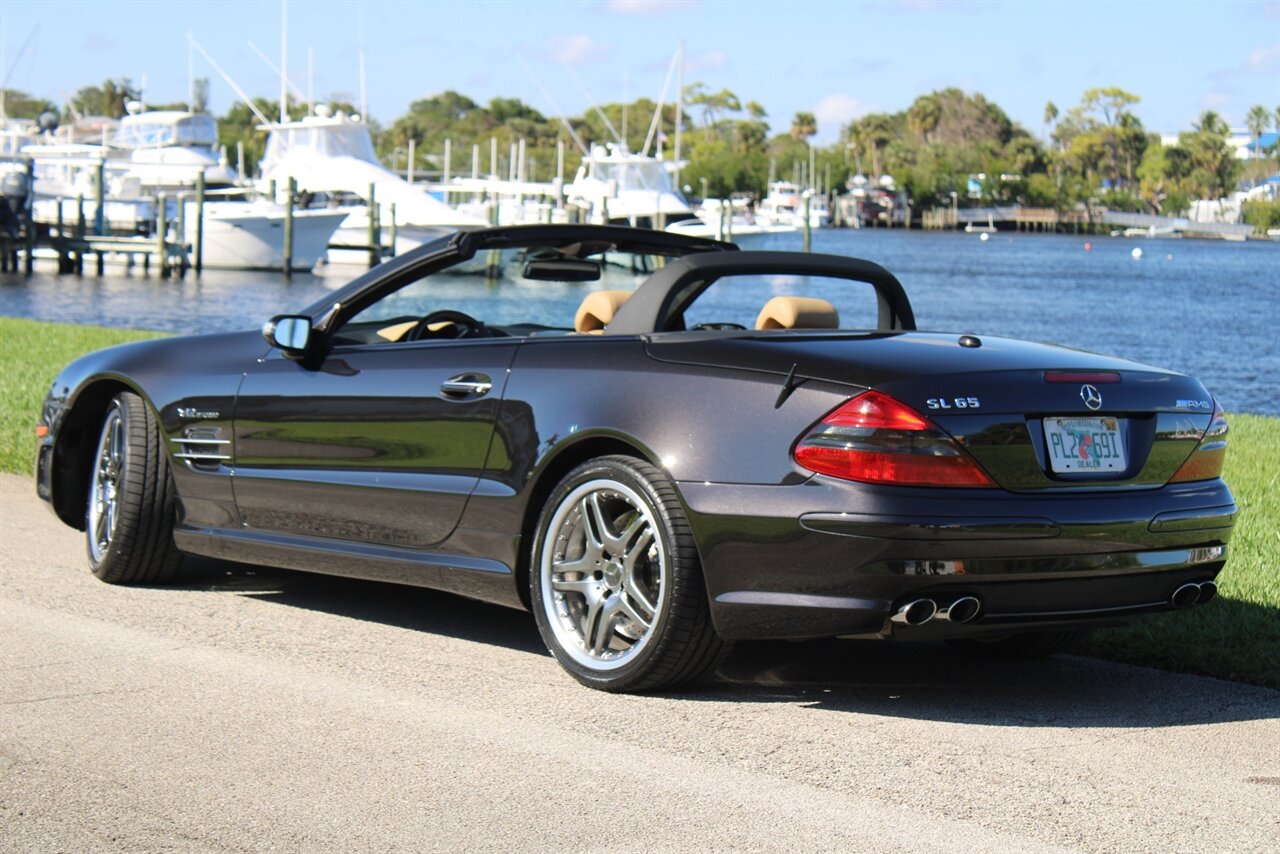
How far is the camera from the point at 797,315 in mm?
5793

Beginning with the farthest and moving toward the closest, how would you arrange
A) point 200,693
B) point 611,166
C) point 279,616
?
1. point 611,166
2. point 279,616
3. point 200,693

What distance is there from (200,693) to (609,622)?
3.94 ft

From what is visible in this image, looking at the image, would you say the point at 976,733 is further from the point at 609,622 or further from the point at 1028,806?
the point at 609,622

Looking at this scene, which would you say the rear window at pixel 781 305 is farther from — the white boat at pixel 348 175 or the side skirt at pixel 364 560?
the white boat at pixel 348 175

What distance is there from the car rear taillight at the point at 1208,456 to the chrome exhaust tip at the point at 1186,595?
1.02 ft

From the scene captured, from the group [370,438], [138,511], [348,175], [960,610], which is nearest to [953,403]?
[960,610]

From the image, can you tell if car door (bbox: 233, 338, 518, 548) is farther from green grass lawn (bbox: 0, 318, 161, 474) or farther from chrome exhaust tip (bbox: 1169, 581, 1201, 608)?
green grass lawn (bbox: 0, 318, 161, 474)

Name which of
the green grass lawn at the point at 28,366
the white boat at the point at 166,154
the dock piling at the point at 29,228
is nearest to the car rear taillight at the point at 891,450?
the green grass lawn at the point at 28,366

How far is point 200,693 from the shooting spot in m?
5.07

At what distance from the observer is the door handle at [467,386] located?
5.61 meters

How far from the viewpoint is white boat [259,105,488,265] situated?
60969 mm

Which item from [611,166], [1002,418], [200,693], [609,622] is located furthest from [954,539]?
[611,166]

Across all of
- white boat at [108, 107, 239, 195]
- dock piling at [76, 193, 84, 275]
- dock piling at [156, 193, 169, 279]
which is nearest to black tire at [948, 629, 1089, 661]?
dock piling at [156, 193, 169, 279]

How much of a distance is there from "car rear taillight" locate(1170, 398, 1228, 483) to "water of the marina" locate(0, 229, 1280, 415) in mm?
2011
